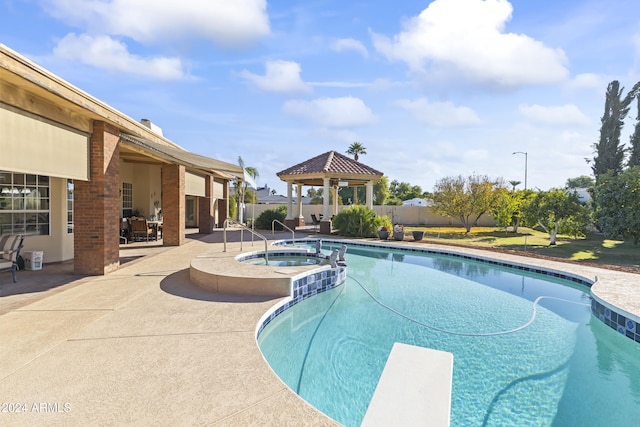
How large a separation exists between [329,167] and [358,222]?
4.50 metres

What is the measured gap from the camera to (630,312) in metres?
6.02

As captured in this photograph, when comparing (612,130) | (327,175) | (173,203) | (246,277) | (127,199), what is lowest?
(246,277)

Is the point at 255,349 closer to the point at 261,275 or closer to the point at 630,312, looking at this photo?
the point at 261,275

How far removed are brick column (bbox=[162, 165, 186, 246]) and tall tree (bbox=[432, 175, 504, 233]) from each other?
19.8 metres

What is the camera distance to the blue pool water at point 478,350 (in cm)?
401

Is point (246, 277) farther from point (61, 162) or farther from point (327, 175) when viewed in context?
point (327, 175)

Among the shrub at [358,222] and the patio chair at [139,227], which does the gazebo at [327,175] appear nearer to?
the shrub at [358,222]

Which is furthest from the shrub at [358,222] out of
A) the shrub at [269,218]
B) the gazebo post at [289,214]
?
the shrub at [269,218]

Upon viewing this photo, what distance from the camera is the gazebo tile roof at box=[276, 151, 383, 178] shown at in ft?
71.4

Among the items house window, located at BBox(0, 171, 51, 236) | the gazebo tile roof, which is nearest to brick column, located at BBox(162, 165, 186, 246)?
house window, located at BBox(0, 171, 51, 236)

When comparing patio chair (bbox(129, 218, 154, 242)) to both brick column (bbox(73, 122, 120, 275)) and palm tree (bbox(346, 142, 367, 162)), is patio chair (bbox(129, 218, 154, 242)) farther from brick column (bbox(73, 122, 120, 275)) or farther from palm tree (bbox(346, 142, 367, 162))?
palm tree (bbox(346, 142, 367, 162))

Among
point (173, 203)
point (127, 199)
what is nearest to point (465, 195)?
point (173, 203)

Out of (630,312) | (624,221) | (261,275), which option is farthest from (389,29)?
(624,221)

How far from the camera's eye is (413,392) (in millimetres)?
2762
